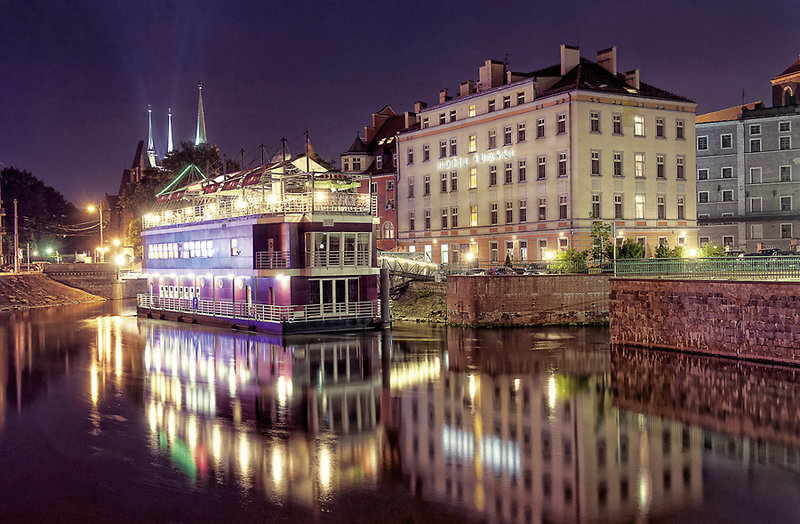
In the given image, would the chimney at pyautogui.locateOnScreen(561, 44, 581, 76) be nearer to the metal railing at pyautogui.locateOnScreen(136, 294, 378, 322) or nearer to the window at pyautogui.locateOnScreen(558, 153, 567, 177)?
the window at pyautogui.locateOnScreen(558, 153, 567, 177)

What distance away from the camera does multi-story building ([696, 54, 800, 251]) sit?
7419 centimetres

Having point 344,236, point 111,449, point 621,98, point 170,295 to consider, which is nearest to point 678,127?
point 621,98

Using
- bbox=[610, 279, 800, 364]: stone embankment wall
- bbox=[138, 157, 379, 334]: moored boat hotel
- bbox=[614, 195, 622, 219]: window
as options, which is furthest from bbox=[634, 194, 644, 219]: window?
bbox=[138, 157, 379, 334]: moored boat hotel

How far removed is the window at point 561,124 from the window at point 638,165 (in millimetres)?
6465

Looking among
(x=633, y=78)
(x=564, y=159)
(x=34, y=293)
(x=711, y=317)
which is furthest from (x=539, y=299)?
(x=34, y=293)

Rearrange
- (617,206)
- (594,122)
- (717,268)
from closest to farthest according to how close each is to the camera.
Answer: (717,268) < (594,122) < (617,206)

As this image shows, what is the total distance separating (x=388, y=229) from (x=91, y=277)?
4257 centimetres

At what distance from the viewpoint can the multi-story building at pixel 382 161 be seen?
252ft

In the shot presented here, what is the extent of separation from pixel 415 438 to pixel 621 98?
145ft

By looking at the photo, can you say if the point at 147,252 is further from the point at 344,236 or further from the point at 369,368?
the point at 369,368

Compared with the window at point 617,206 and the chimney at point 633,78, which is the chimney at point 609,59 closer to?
the chimney at point 633,78

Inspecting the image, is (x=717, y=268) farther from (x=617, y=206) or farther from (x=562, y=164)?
(x=562, y=164)

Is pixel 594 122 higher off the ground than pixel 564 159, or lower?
higher

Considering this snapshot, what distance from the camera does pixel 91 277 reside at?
93812 mm
